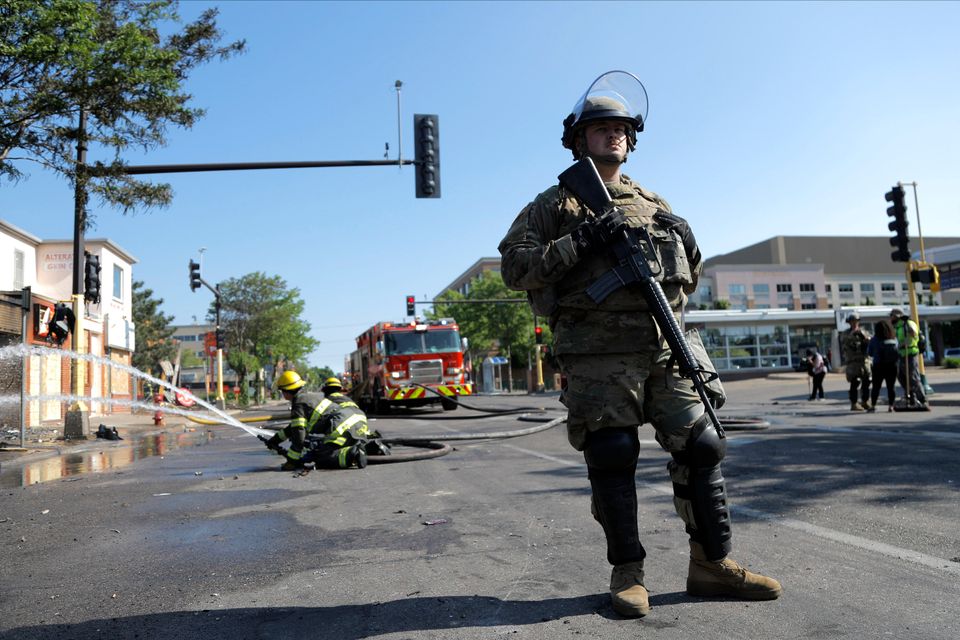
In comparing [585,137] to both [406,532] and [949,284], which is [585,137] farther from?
[949,284]

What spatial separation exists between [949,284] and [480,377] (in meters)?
50.2

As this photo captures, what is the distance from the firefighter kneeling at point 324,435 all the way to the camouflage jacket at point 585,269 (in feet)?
17.4

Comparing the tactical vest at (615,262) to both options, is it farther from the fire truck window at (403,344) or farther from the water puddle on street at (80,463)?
the fire truck window at (403,344)

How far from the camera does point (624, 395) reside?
2779 millimetres

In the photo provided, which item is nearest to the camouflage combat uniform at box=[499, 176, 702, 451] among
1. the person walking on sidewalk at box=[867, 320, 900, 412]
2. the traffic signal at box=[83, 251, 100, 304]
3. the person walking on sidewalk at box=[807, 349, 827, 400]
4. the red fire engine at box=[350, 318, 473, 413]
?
the person walking on sidewalk at box=[867, 320, 900, 412]

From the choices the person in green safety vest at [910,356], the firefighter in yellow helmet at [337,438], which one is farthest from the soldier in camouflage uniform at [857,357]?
the firefighter in yellow helmet at [337,438]

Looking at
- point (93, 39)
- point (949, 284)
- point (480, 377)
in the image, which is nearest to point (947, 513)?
point (93, 39)

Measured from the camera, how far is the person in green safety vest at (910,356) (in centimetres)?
1188

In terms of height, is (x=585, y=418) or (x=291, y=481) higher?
(x=585, y=418)

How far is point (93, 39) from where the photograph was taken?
11211 mm

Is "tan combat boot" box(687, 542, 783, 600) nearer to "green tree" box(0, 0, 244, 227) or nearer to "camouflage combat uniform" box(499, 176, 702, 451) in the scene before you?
"camouflage combat uniform" box(499, 176, 702, 451)

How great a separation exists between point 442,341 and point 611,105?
20369mm

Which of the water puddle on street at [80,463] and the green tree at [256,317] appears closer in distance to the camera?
the water puddle on street at [80,463]

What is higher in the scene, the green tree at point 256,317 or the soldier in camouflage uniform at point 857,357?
the green tree at point 256,317
